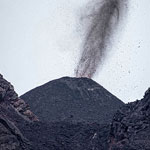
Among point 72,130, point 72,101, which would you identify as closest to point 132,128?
point 72,130

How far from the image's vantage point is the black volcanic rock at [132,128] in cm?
3058

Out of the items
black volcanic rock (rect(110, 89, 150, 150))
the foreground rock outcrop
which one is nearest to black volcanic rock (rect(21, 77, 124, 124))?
the foreground rock outcrop

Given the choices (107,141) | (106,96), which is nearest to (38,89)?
(106,96)

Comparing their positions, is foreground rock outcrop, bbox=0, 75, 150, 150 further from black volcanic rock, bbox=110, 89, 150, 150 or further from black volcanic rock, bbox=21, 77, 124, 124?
black volcanic rock, bbox=21, 77, 124, 124

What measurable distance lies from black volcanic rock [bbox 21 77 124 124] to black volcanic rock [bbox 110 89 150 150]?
1272cm

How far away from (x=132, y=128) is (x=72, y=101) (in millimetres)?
23840

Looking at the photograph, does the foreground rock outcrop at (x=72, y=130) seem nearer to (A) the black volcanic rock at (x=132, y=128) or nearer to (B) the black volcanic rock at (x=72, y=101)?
(A) the black volcanic rock at (x=132, y=128)

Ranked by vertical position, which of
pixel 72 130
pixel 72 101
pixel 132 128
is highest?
pixel 72 101

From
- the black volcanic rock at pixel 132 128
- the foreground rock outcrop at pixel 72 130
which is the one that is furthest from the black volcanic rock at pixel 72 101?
the black volcanic rock at pixel 132 128

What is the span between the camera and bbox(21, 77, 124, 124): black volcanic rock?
173 ft

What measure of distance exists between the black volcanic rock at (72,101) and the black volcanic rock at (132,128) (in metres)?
12.7

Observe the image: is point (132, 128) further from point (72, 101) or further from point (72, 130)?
point (72, 101)

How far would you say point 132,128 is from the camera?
1335 inches

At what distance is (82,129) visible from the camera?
128 ft
